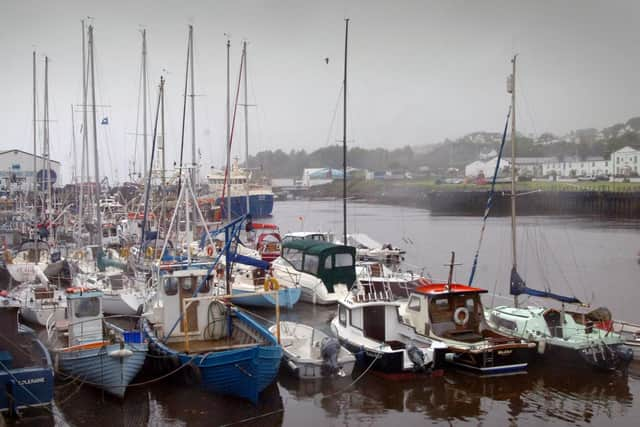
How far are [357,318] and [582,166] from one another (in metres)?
112

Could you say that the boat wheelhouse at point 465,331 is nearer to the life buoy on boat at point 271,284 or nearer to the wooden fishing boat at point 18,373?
the life buoy on boat at point 271,284

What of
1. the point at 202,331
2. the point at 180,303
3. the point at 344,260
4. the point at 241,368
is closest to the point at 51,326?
the point at 180,303

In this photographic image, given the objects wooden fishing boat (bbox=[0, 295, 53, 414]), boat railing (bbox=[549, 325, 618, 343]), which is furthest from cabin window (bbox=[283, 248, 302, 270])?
wooden fishing boat (bbox=[0, 295, 53, 414])

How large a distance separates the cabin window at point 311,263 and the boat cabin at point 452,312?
6.50 m

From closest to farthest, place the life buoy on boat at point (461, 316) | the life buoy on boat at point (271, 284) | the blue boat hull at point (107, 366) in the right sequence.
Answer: the blue boat hull at point (107, 366) → the life buoy on boat at point (271, 284) → the life buoy on boat at point (461, 316)

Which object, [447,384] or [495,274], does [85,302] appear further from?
[495,274]

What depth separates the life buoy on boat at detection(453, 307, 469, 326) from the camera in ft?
55.9

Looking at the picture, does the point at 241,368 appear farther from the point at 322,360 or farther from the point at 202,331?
the point at 202,331

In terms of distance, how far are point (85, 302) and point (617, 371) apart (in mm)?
13336

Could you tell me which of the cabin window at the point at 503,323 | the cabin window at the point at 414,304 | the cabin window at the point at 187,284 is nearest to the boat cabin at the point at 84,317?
the cabin window at the point at 187,284

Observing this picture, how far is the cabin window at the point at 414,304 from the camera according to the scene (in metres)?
17.3

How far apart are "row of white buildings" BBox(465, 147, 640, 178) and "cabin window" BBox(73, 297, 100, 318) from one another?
94052mm

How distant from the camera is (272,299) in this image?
21594mm

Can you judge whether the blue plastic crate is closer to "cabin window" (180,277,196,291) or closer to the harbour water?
the harbour water
